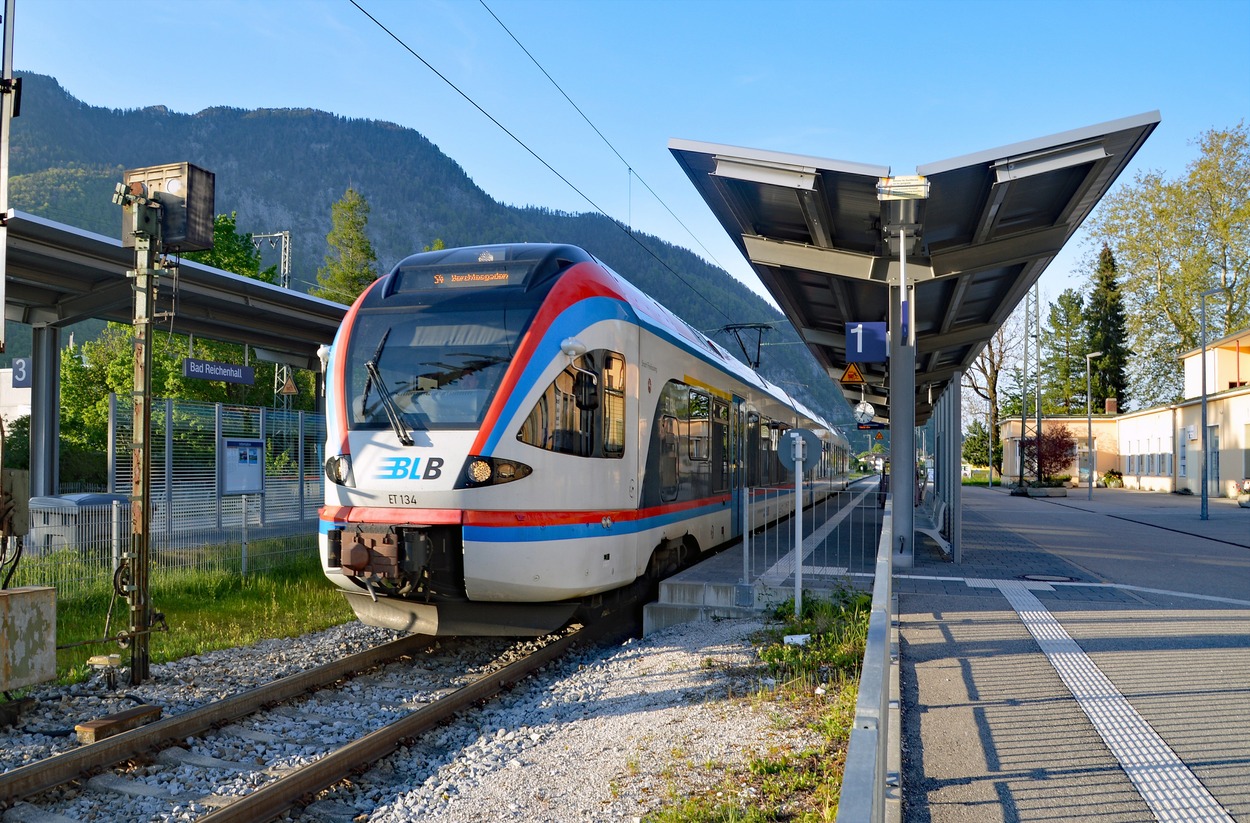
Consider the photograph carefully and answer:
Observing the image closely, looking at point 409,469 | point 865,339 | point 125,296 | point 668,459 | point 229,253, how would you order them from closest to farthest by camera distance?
1. point 409,469
2. point 668,459
3. point 865,339
4. point 125,296
5. point 229,253

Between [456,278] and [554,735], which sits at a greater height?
[456,278]

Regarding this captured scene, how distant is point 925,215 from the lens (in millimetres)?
10773

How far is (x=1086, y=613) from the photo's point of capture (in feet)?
30.3

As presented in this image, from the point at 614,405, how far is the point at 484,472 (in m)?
1.79

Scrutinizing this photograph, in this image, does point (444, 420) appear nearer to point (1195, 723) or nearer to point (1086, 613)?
point (1195, 723)

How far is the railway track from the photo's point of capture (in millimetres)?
5062

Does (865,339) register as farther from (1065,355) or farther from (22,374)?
(1065,355)

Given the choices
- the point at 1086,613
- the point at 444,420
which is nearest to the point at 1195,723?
the point at 1086,613

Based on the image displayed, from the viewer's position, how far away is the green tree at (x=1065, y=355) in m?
74.2

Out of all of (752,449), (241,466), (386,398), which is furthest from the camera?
(752,449)

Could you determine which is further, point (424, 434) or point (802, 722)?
point (424, 434)

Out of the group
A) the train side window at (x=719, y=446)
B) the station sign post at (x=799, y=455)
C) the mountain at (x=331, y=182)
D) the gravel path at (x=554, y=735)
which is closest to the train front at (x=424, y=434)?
the gravel path at (x=554, y=735)

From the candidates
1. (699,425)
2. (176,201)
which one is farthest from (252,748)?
(699,425)

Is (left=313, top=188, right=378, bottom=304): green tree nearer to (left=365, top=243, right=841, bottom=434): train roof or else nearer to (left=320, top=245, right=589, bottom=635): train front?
(left=365, top=243, right=841, bottom=434): train roof
